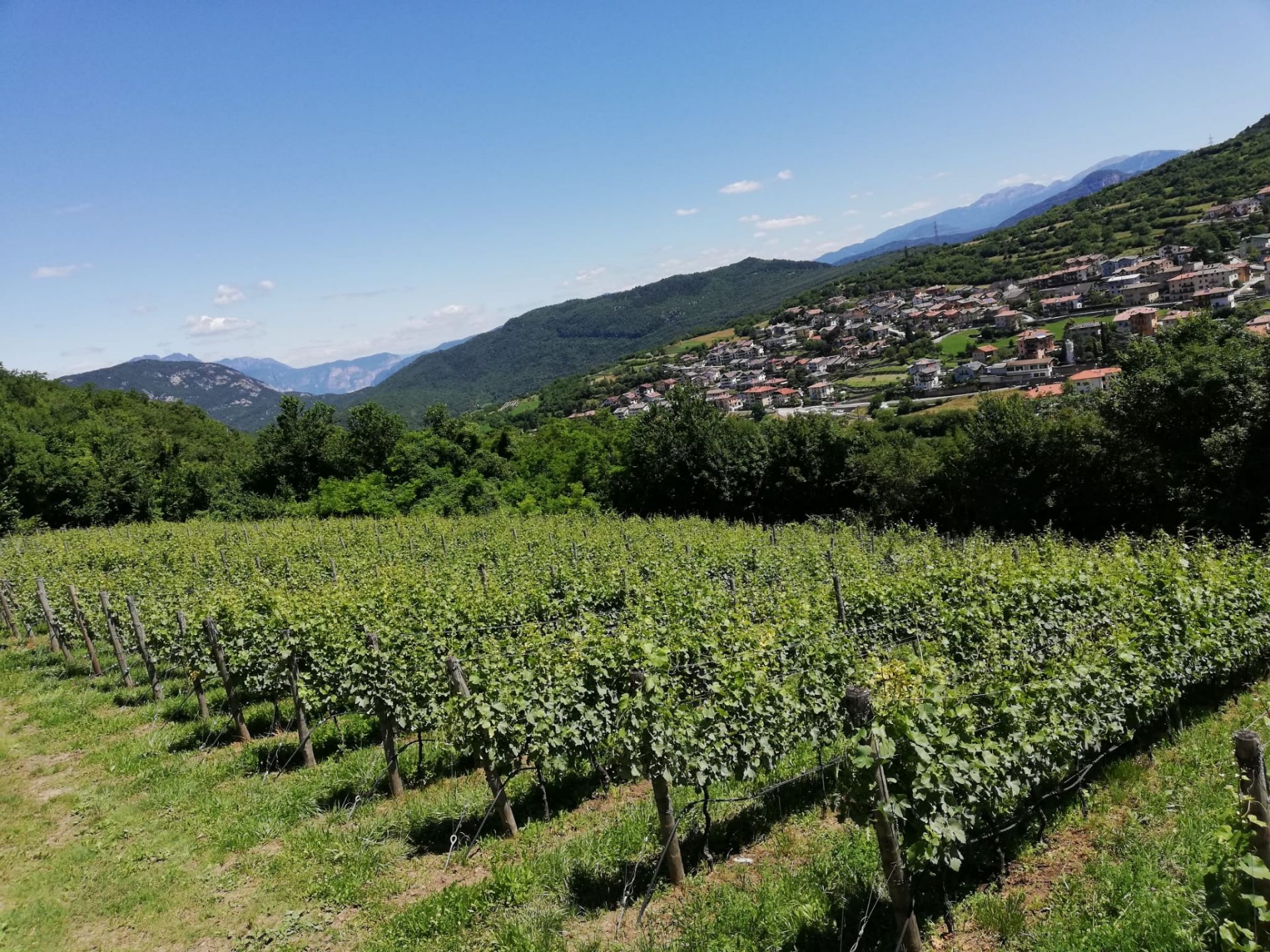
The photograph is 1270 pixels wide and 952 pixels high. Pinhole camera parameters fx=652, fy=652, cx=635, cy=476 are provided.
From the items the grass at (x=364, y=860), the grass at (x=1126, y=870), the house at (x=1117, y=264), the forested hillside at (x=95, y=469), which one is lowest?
the grass at (x=1126, y=870)

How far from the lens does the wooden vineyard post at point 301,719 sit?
8.37 metres

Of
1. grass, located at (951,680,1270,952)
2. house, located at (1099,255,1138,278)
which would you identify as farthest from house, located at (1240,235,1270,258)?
grass, located at (951,680,1270,952)

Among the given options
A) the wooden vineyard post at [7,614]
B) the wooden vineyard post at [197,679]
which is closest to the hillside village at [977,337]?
the wooden vineyard post at [7,614]

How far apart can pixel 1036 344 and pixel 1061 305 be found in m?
20.9

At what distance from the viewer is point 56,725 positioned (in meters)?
11.1

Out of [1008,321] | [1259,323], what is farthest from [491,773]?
[1008,321]

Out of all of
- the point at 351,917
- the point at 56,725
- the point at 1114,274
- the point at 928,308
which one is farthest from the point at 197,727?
the point at 928,308

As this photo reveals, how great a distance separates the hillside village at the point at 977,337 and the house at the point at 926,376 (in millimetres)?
192

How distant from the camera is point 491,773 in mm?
6383

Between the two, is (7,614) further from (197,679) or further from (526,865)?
(526,865)

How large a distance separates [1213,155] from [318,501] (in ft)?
501

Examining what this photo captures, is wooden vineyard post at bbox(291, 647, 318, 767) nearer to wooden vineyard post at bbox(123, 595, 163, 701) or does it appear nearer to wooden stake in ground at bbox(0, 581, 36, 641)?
wooden vineyard post at bbox(123, 595, 163, 701)

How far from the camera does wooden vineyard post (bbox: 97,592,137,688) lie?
1243 centimetres

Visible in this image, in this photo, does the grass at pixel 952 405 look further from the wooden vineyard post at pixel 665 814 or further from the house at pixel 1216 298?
the wooden vineyard post at pixel 665 814
